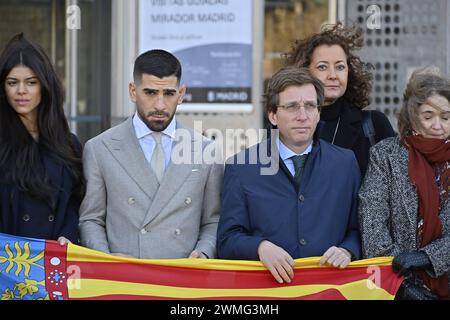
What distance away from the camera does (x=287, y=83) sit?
16.1 ft

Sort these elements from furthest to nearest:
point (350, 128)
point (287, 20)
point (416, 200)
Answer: point (287, 20) < point (350, 128) < point (416, 200)

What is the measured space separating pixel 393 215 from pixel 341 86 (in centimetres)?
115

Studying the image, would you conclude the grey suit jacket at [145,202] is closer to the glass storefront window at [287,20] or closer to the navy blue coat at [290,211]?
the navy blue coat at [290,211]

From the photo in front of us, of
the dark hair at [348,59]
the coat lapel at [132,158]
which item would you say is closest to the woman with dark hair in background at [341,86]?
the dark hair at [348,59]

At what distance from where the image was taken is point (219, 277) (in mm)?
4801

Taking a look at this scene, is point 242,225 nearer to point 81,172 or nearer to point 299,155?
point 299,155

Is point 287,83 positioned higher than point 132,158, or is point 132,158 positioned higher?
point 287,83

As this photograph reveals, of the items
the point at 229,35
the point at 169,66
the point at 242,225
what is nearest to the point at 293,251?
the point at 242,225

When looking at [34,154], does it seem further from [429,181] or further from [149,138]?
[429,181]

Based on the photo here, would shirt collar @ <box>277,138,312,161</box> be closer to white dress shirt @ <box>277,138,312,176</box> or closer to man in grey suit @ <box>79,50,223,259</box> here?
white dress shirt @ <box>277,138,312,176</box>

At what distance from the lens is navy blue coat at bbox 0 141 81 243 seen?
492 centimetres

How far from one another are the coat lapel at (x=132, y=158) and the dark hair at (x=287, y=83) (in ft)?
2.45

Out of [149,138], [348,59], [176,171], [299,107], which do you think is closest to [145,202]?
[176,171]
